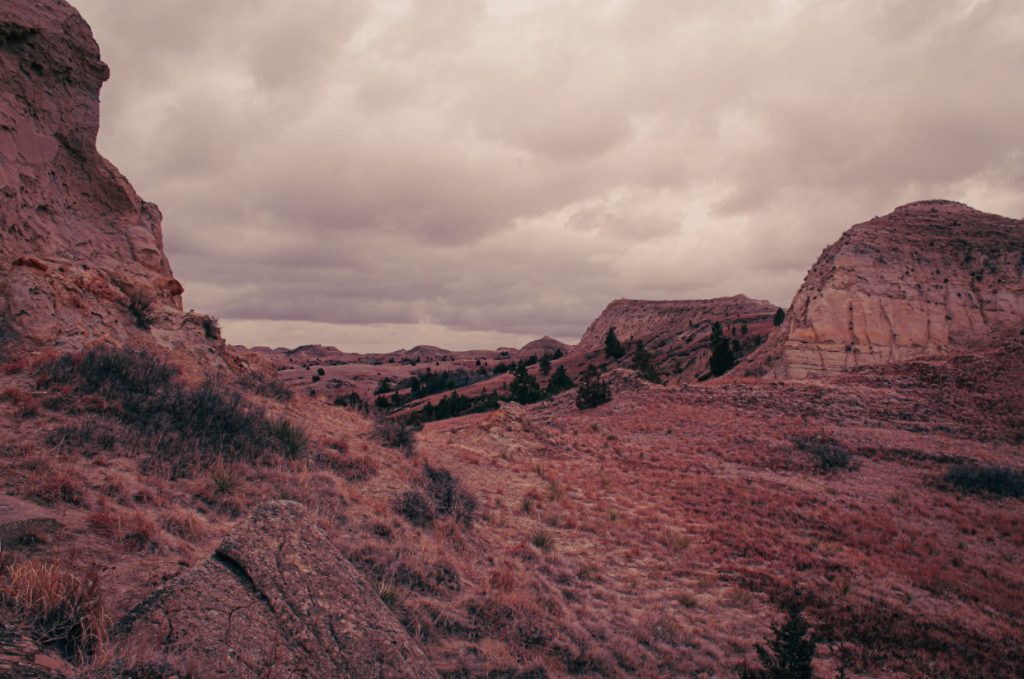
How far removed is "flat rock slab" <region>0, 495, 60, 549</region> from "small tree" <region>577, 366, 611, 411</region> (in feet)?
89.4


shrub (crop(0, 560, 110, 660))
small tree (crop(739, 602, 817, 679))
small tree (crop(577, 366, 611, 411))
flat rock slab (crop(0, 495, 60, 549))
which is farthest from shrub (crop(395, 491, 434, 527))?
small tree (crop(577, 366, 611, 411))

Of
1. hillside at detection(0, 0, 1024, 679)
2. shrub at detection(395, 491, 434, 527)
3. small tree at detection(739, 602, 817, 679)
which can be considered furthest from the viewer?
shrub at detection(395, 491, 434, 527)

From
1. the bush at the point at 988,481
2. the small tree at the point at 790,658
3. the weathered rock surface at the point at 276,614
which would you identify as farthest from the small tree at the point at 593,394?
the weathered rock surface at the point at 276,614

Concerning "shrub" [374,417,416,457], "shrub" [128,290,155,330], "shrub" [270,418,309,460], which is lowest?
"shrub" [374,417,416,457]

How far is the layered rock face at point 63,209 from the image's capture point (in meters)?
11.0

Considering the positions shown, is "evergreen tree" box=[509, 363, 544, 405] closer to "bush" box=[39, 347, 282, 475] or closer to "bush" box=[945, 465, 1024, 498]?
"bush" box=[945, 465, 1024, 498]

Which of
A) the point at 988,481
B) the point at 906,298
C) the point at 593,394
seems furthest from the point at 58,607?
the point at 906,298

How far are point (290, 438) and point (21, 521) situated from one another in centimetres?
544

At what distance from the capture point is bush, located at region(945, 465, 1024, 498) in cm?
1495

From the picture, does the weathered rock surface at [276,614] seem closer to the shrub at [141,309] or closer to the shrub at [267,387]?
the shrub at [267,387]

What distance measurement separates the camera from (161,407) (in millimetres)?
8086

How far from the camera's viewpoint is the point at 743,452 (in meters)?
19.6

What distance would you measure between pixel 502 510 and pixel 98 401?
789cm

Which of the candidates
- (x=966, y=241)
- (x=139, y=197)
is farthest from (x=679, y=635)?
(x=966, y=241)
